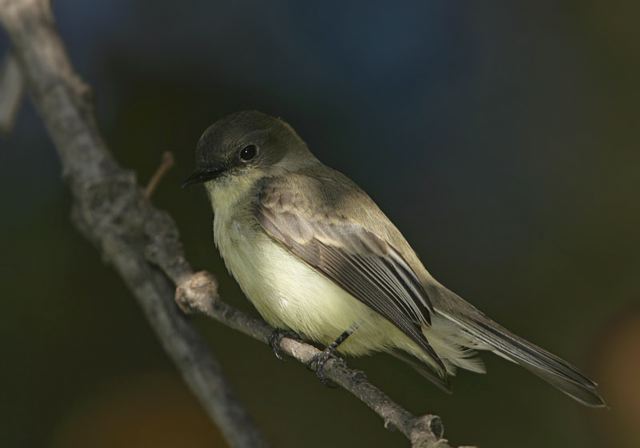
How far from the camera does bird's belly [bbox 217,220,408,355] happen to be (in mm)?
3559

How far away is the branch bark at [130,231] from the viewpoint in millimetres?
3521

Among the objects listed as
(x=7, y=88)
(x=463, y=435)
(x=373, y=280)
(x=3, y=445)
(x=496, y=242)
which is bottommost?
(x=463, y=435)

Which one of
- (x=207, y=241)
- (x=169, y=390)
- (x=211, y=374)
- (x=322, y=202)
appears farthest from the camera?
(x=207, y=241)

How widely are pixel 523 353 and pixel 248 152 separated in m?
1.52

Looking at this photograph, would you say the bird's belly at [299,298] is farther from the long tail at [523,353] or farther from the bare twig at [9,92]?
the bare twig at [9,92]

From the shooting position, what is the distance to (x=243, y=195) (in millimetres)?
3990

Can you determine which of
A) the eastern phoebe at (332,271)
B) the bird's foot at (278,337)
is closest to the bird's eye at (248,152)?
the eastern phoebe at (332,271)

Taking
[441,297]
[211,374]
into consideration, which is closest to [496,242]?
[441,297]

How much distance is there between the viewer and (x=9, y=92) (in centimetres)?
415

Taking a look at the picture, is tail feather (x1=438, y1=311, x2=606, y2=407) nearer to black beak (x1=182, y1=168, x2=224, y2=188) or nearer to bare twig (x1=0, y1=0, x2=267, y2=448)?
bare twig (x1=0, y1=0, x2=267, y2=448)

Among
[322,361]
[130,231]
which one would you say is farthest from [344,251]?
[130,231]

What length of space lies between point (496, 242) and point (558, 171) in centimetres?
48

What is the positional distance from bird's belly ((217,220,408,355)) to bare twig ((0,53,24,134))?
1.21 m

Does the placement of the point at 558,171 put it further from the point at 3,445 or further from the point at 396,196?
the point at 3,445
